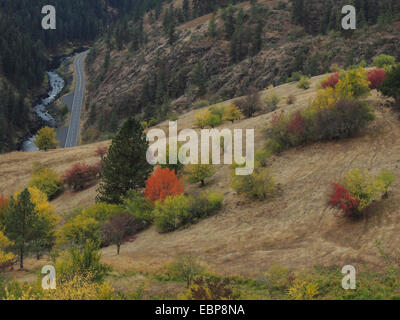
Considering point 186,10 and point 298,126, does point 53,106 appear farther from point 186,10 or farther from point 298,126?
point 298,126

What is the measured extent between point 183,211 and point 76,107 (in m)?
111

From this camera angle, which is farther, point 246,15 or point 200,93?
point 246,15

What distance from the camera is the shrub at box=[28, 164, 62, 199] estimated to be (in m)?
46.8

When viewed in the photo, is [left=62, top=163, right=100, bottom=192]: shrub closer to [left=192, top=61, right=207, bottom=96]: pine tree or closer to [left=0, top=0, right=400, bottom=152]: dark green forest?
[left=0, top=0, right=400, bottom=152]: dark green forest

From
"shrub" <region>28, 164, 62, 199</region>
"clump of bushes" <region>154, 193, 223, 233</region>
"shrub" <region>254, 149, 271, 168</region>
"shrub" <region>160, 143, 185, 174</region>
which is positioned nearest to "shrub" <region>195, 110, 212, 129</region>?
"shrub" <region>160, 143, 185, 174</region>

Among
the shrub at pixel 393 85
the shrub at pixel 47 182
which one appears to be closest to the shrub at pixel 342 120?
the shrub at pixel 393 85

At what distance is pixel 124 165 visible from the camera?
36094mm

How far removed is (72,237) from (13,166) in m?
31.3

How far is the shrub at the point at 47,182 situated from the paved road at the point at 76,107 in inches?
2201

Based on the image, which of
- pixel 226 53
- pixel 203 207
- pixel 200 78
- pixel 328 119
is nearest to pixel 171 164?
pixel 203 207

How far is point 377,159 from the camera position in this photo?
28.9 m

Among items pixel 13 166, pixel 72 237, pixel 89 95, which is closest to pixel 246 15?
pixel 89 95

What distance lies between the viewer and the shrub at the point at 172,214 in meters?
29.1
